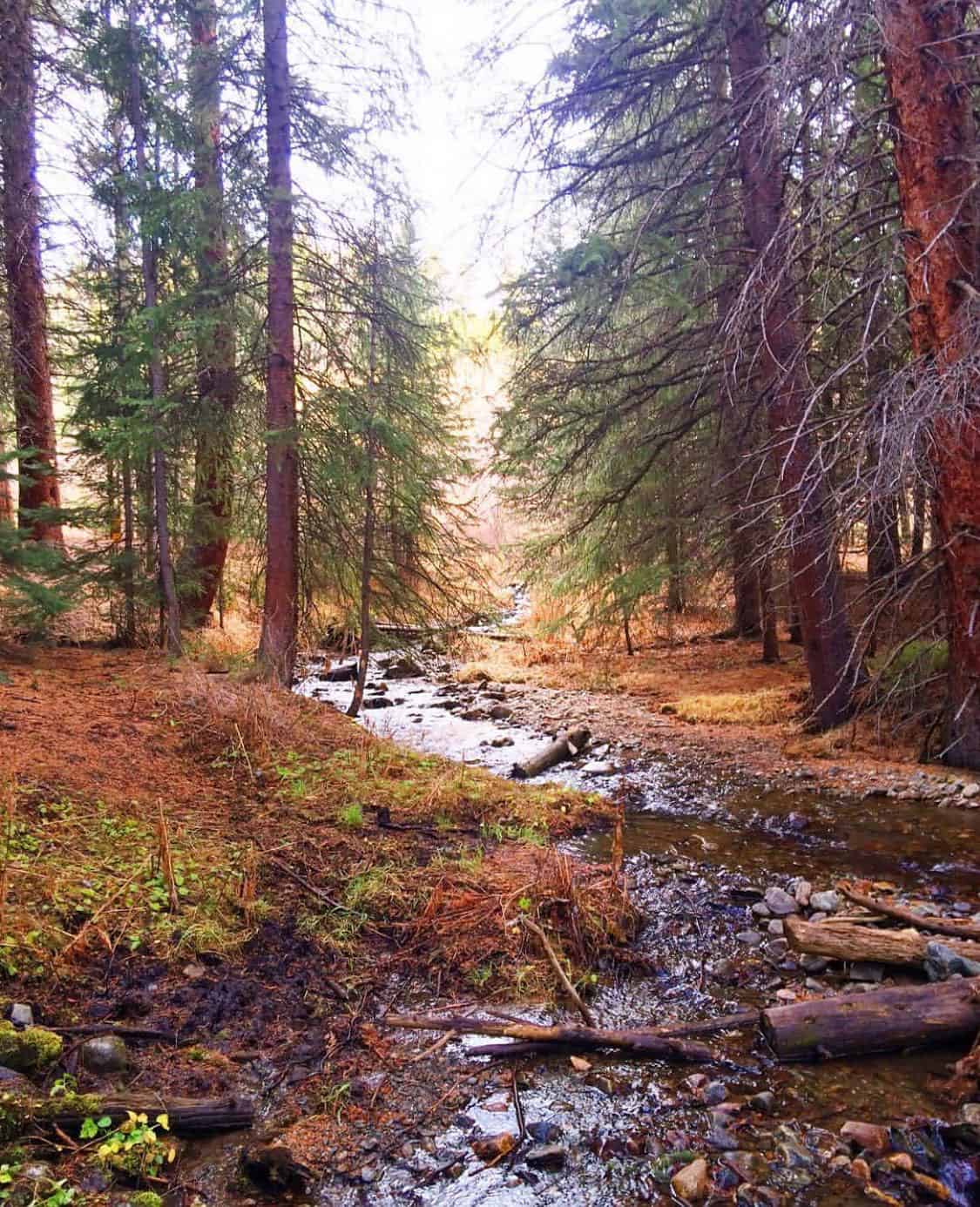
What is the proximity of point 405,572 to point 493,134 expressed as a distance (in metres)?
5.92

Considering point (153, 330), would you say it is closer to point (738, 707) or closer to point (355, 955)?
point (355, 955)

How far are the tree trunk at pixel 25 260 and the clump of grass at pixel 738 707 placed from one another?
369 inches

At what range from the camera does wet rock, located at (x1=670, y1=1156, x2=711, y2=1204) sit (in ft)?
9.33

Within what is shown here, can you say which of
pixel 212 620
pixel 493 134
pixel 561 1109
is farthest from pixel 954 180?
pixel 212 620

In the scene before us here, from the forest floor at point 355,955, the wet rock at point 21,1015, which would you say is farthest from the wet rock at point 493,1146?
the wet rock at point 21,1015

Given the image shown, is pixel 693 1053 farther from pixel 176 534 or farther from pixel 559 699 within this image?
pixel 176 534

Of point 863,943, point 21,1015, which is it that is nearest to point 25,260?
point 21,1015

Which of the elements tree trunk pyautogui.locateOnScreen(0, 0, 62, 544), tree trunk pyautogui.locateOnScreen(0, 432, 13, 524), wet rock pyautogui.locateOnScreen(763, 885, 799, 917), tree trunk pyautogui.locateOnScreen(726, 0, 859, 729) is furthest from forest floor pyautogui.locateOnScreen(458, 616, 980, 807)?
tree trunk pyautogui.locateOnScreen(0, 0, 62, 544)

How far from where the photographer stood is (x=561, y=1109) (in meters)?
3.34

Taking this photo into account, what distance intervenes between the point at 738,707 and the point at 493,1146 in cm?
852

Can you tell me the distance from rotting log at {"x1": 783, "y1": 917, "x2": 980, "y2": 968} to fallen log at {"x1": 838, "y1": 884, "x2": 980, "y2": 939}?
58mm

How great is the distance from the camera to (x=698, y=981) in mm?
4371

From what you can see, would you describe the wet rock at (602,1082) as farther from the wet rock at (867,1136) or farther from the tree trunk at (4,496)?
the tree trunk at (4,496)

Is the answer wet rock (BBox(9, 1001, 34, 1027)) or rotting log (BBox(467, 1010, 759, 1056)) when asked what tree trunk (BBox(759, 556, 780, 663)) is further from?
wet rock (BBox(9, 1001, 34, 1027))
